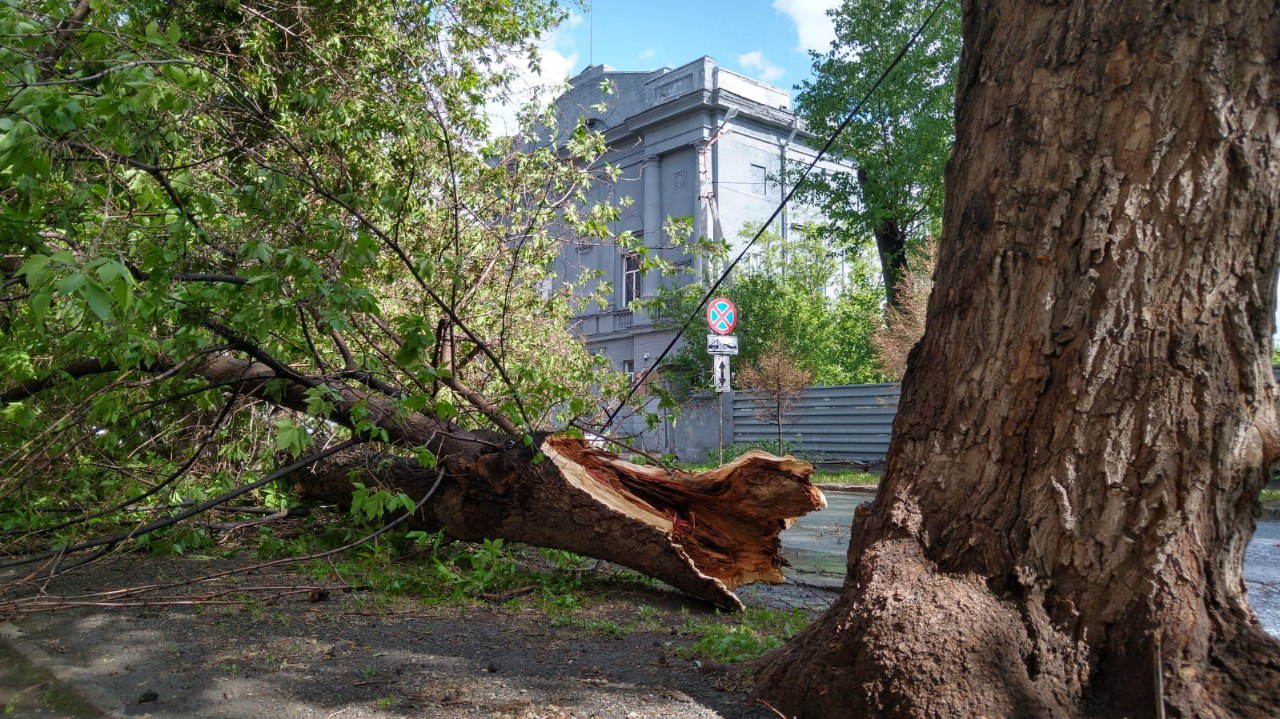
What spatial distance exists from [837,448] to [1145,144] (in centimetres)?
1803

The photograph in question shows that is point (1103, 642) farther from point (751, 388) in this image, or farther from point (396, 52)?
point (751, 388)

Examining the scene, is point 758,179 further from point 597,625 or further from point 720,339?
point 597,625

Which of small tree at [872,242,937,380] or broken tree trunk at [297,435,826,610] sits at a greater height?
small tree at [872,242,937,380]

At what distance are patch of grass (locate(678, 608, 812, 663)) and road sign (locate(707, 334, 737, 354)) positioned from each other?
33.1ft

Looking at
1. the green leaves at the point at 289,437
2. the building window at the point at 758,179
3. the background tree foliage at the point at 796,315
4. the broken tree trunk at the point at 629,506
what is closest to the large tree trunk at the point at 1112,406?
the broken tree trunk at the point at 629,506

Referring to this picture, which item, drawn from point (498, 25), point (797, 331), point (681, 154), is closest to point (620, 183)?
point (681, 154)

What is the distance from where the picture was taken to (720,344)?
15.3 metres

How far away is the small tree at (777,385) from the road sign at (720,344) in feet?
14.8

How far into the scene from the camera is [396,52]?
7.23m

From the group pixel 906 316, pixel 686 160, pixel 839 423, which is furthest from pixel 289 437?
pixel 686 160

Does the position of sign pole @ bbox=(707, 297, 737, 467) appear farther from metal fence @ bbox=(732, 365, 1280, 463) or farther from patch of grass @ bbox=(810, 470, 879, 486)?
metal fence @ bbox=(732, 365, 1280, 463)

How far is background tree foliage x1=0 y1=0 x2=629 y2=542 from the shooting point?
3312 mm

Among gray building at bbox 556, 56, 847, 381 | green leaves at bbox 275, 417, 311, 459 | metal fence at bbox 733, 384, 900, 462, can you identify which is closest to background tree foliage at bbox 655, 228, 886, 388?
gray building at bbox 556, 56, 847, 381

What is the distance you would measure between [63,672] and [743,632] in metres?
2.78
